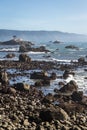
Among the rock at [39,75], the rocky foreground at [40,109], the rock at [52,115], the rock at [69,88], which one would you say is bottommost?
the rock at [39,75]

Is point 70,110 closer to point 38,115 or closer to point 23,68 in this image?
point 38,115

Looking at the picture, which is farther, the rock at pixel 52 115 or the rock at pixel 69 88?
the rock at pixel 69 88

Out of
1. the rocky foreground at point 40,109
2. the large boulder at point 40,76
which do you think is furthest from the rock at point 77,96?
the large boulder at point 40,76

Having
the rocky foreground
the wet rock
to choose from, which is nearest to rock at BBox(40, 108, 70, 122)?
the rocky foreground

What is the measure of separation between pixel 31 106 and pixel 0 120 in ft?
20.2

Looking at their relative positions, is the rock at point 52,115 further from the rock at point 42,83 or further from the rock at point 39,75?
the rock at point 39,75

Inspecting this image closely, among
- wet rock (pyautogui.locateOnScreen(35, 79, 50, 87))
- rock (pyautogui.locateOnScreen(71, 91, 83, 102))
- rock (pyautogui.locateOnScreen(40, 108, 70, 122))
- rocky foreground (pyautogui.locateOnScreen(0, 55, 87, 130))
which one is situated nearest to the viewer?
rocky foreground (pyautogui.locateOnScreen(0, 55, 87, 130))

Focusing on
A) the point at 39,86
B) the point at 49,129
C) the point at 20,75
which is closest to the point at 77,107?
the point at 49,129

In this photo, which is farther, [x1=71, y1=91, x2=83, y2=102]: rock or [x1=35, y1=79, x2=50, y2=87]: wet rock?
[x1=35, y1=79, x2=50, y2=87]: wet rock

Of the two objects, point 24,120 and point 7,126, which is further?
point 24,120

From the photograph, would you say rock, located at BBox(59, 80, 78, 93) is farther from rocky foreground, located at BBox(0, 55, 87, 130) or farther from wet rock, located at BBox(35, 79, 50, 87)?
wet rock, located at BBox(35, 79, 50, 87)

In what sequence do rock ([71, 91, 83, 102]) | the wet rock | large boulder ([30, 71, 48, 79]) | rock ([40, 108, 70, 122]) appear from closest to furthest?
rock ([40, 108, 70, 122]), rock ([71, 91, 83, 102]), the wet rock, large boulder ([30, 71, 48, 79])

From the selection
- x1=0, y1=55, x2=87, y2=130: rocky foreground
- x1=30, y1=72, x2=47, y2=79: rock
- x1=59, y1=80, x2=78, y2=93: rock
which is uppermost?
x1=0, y1=55, x2=87, y2=130: rocky foreground

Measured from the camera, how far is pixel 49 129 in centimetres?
2108
